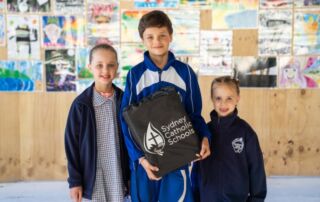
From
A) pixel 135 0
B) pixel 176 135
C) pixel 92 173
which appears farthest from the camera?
pixel 135 0

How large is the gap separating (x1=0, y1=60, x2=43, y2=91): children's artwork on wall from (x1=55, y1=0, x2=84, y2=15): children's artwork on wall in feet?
1.61

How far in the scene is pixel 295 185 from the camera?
2977 mm

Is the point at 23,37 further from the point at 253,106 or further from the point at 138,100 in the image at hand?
the point at 253,106

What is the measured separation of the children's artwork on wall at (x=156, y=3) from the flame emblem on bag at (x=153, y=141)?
166cm

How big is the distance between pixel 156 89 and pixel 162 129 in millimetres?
213

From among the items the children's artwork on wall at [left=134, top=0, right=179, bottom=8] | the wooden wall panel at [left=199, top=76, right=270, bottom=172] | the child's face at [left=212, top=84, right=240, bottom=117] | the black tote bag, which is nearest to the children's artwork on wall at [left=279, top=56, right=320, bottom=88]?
the wooden wall panel at [left=199, top=76, right=270, bottom=172]

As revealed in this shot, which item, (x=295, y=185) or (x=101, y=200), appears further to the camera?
(x=295, y=185)

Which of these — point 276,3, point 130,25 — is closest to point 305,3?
point 276,3

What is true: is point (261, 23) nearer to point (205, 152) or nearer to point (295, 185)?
point (295, 185)

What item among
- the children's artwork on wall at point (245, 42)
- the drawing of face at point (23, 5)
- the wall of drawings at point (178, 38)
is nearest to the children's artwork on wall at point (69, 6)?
the wall of drawings at point (178, 38)

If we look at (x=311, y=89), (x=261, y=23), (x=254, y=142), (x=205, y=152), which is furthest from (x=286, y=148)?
(x=205, y=152)

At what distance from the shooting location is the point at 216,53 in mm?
2996

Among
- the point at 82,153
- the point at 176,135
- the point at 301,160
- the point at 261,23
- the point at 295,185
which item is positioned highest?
the point at 261,23

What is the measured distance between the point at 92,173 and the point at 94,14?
1687 millimetres
